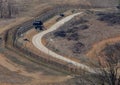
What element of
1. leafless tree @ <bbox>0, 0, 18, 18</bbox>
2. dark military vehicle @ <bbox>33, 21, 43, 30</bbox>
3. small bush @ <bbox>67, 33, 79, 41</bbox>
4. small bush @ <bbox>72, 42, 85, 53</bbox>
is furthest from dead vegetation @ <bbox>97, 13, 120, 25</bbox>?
leafless tree @ <bbox>0, 0, 18, 18</bbox>

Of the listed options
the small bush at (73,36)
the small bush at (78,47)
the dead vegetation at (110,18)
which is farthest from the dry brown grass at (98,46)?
the dead vegetation at (110,18)

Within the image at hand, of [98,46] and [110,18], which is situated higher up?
[110,18]

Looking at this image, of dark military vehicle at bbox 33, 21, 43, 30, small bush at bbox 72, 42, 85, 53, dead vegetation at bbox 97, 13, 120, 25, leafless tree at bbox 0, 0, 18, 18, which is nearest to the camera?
small bush at bbox 72, 42, 85, 53

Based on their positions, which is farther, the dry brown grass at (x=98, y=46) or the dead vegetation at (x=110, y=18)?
the dead vegetation at (x=110, y=18)

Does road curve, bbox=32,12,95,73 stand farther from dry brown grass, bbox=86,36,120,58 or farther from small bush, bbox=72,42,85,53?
dry brown grass, bbox=86,36,120,58

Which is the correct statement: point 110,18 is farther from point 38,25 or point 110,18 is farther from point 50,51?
point 50,51

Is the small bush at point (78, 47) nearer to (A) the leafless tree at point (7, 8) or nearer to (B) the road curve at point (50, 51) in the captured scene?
(B) the road curve at point (50, 51)

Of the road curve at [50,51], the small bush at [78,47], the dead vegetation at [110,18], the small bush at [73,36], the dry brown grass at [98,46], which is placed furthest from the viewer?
the dead vegetation at [110,18]

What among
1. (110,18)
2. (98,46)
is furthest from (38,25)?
(98,46)

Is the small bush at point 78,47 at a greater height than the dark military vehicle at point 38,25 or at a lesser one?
lesser

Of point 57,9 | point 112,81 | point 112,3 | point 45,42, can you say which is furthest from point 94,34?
point 112,81

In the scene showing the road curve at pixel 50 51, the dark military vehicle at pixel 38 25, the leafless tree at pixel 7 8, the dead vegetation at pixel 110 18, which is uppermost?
the dead vegetation at pixel 110 18
